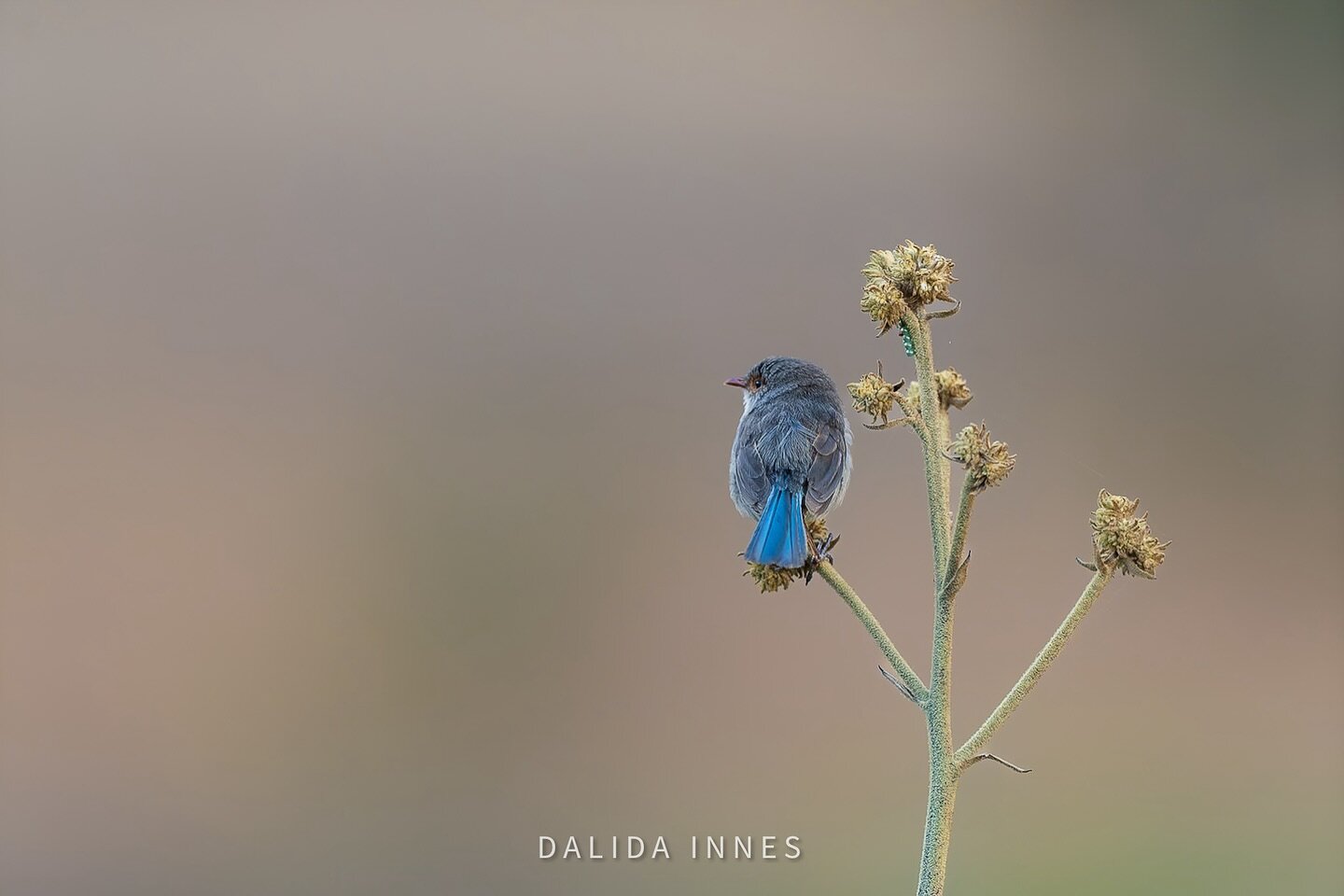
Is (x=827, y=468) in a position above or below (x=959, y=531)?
above

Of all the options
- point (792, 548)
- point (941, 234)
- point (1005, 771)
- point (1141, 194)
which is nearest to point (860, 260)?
point (941, 234)

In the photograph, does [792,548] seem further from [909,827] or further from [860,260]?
[860,260]

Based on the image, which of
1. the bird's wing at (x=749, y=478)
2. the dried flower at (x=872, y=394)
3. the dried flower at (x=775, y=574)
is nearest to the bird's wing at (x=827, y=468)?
the bird's wing at (x=749, y=478)

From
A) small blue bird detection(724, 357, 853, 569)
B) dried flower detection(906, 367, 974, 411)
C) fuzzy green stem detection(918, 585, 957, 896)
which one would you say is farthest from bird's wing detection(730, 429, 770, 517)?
fuzzy green stem detection(918, 585, 957, 896)

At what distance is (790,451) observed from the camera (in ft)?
9.07

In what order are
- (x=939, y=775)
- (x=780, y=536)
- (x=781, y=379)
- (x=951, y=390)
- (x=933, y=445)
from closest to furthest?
(x=939, y=775), (x=933, y=445), (x=951, y=390), (x=780, y=536), (x=781, y=379)

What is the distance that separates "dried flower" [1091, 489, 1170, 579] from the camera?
129 centimetres

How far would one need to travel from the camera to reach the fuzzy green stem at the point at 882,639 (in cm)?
98

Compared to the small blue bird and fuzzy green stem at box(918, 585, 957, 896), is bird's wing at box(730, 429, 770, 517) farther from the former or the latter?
fuzzy green stem at box(918, 585, 957, 896)

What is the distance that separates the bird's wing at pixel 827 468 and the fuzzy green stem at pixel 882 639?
148 centimetres

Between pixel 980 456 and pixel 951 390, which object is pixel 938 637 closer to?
pixel 980 456

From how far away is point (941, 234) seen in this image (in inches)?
251

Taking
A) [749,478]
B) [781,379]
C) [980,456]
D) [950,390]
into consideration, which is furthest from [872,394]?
[781,379]

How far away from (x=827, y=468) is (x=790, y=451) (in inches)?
5.1
